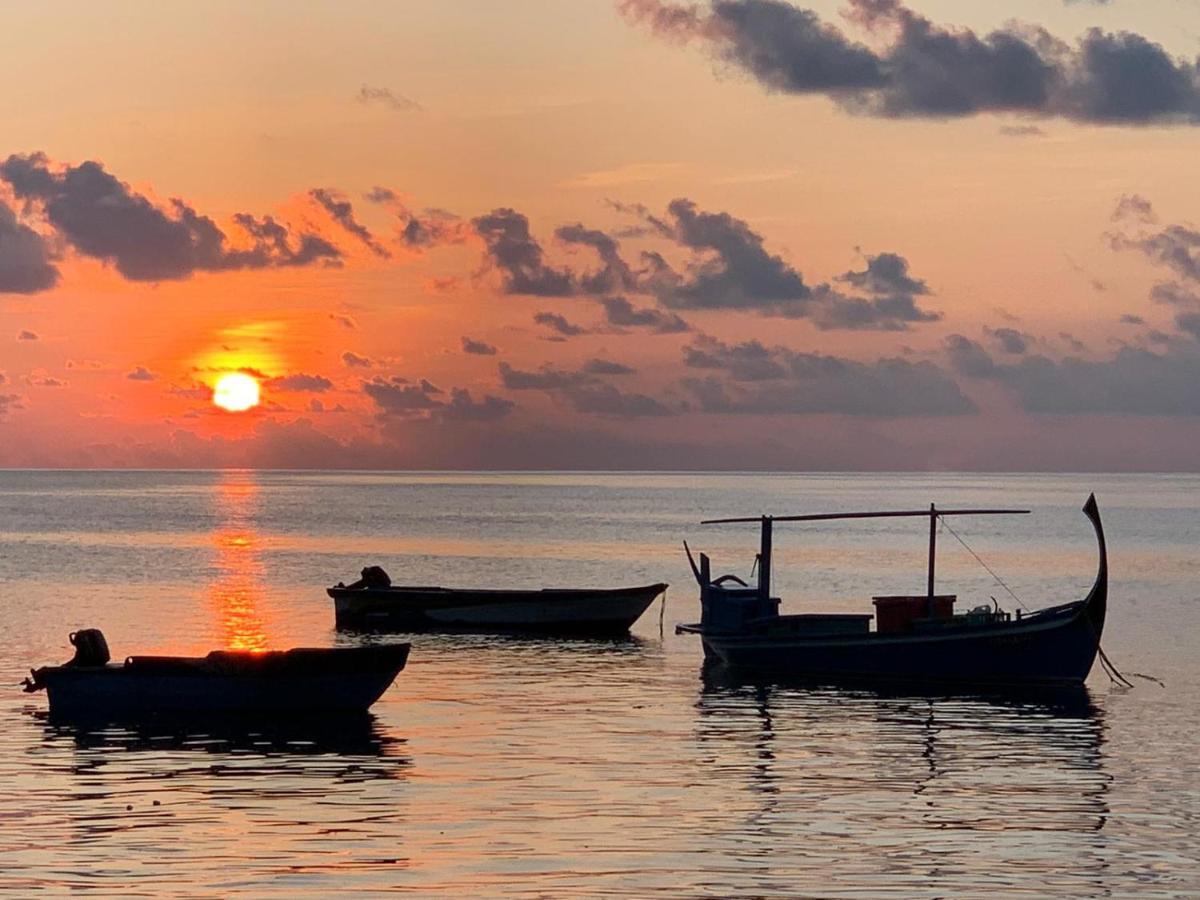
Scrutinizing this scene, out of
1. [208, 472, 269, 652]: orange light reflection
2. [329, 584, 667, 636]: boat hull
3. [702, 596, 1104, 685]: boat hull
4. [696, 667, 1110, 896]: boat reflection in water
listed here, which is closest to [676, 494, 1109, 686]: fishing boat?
[702, 596, 1104, 685]: boat hull

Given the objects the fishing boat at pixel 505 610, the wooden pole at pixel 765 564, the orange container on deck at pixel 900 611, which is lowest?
the fishing boat at pixel 505 610

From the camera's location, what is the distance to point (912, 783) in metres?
31.3

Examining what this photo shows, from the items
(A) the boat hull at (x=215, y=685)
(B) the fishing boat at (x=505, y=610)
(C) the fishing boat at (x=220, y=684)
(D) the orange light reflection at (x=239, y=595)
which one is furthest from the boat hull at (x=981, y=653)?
(D) the orange light reflection at (x=239, y=595)

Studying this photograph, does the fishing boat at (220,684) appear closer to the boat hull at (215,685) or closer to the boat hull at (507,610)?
the boat hull at (215,685)

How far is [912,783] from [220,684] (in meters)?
15.7

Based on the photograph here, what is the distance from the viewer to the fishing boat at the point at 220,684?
3875 centimetres

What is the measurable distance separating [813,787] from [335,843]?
9.08m

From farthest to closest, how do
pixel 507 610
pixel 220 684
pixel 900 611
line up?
pixel 507 610 → pixel 900 611 → pixel 220 684

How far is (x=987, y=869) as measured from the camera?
79.5ft

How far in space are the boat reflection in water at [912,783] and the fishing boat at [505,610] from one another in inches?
628

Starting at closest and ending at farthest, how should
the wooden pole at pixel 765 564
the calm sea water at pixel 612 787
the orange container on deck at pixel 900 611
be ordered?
the calm sea water at pixel 612 787 → the orange container on deck at pixel 900 611 → the wooden pole at pixel 765 564

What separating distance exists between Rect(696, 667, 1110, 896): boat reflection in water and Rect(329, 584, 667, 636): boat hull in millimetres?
15955

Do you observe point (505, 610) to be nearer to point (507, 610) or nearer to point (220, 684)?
point (507, 610)

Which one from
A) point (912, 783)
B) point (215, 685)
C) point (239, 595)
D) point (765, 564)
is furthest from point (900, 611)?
point (239, 595)
